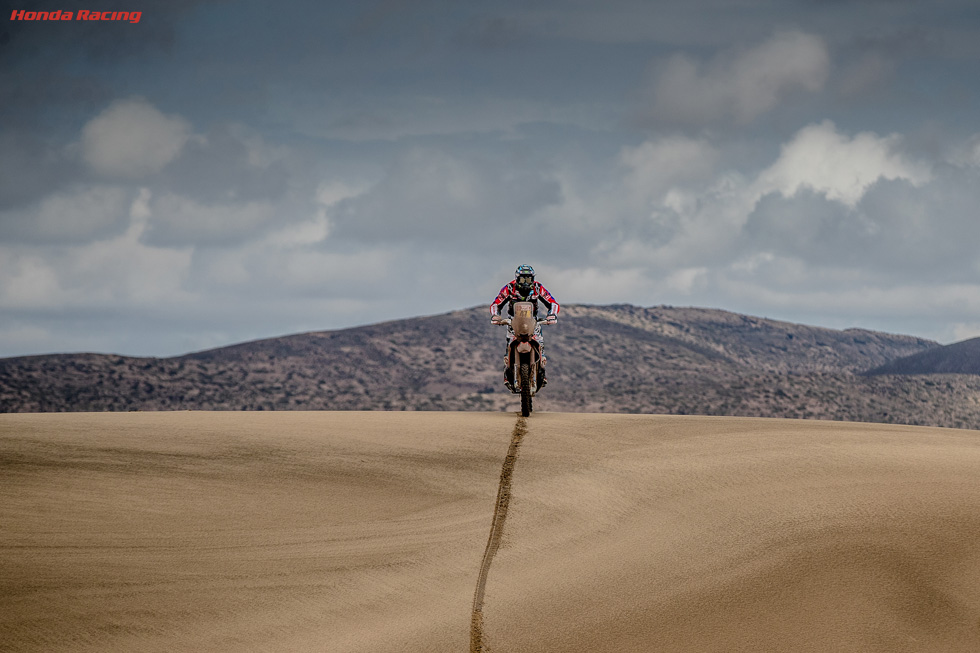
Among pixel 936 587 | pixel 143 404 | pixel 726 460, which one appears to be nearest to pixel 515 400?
pixel 143 404

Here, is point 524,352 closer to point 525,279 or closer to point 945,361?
point 525,279

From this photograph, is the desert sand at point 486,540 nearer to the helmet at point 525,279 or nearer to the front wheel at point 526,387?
the front wheel at point 526,387

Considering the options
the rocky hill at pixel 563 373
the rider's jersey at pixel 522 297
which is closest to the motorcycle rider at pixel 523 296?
the rider's jersey at pixel 522 297

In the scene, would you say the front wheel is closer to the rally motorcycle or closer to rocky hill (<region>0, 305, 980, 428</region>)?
the rally motorcycle

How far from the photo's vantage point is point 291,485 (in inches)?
558

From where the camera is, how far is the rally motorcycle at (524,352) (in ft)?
58.7

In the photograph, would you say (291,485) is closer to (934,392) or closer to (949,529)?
(949,529)

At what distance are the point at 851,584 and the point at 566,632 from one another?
3338 millimetres

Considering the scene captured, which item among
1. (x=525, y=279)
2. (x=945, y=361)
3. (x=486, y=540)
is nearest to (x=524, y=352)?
(x=525, y=279)

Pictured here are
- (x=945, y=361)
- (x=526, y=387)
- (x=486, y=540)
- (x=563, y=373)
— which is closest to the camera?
(x=486, y=540)

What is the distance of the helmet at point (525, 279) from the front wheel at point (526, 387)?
159 centimetres

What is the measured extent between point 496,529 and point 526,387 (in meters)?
5.68

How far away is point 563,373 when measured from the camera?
85.3 meters

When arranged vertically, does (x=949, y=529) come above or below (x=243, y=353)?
below
